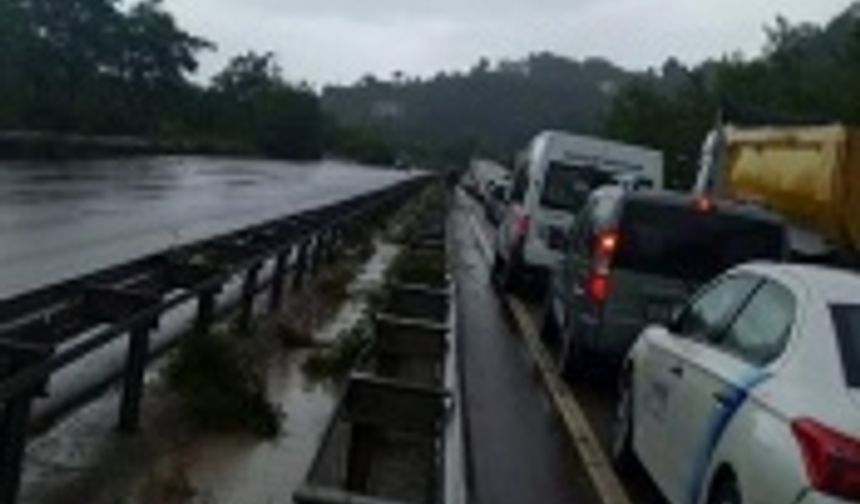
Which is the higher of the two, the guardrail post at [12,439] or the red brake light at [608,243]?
the red brake light at [608,243]

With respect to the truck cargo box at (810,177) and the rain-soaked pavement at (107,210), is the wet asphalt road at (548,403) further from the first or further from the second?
the rain-soaked pavement at (107,210)

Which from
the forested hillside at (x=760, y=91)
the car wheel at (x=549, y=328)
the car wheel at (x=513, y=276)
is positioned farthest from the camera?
the forested hillside at (x=760, y=91)

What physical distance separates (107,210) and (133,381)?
2374 centimetres

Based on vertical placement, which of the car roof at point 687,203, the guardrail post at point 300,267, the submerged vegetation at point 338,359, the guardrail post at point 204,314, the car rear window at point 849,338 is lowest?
the guardrail post at point 300,267

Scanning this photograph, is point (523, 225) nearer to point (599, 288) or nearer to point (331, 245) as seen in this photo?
point (331, 245)

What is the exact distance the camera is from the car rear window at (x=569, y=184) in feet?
78.2

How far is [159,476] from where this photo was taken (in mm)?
9344

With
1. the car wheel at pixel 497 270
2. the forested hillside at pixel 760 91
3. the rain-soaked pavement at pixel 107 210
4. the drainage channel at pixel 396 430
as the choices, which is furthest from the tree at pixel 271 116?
the drainage channel at pixel 396 430

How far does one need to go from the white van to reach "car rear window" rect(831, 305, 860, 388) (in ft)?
50.6

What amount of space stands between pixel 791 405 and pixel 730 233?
7.12 metres

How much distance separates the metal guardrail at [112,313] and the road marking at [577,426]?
2649mm

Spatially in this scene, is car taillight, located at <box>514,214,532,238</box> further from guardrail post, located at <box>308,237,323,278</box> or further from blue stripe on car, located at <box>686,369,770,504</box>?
blue stripe on car, located at <box>686,369,770,504</box>

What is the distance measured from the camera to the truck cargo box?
17.9 meters

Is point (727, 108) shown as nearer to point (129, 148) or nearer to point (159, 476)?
point (159, 476)
